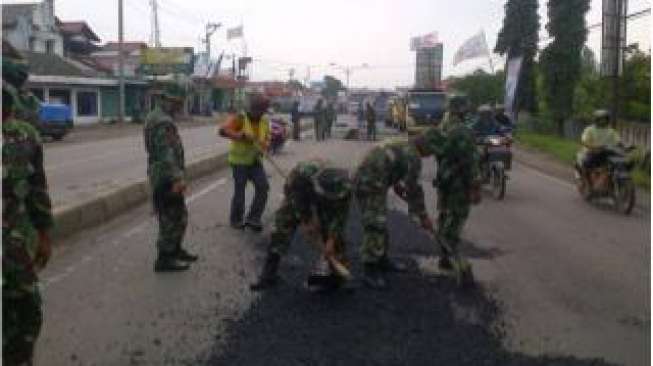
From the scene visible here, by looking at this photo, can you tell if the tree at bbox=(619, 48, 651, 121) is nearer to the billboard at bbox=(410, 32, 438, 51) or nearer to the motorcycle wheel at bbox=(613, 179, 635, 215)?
the motorcycle wheel at bbox=(613, 179, 635, 215)

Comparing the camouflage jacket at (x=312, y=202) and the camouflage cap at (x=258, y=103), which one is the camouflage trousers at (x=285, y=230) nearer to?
the camouflage jacket at (x=312, y=202)

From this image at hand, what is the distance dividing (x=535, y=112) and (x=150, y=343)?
4018 cm

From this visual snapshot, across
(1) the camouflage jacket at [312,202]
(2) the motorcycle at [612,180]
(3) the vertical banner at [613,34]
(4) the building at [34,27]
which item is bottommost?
(2) the motorcycle at [612,180]

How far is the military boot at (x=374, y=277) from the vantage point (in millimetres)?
7434

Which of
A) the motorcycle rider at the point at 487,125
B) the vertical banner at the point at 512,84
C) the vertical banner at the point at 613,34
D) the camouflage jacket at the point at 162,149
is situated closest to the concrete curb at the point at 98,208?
the camouflage jacket at the point at 162,149

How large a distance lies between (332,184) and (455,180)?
1.57 metres

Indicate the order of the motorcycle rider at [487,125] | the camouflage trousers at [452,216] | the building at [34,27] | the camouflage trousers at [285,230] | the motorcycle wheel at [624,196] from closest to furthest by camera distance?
1. the camouflage trousers at [285,230]
2. the camouflage trousers at [452,216]
3. the motorcycle wheel at [624,196]
4. the motorcycle rider at [487,125]
5. the building at [34,27]

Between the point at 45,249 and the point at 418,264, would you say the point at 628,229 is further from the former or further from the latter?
the point at 45,249

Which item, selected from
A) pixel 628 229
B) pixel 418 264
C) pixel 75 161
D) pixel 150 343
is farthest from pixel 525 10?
pixel 150 343

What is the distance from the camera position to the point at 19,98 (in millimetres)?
4309

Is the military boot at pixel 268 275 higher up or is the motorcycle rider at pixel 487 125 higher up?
the motorcycle rider at pixel 487 125

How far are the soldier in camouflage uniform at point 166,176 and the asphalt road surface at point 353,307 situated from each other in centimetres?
25

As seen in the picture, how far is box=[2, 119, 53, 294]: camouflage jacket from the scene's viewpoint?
13.6 ft

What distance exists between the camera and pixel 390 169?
7488 millimetres
